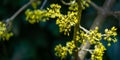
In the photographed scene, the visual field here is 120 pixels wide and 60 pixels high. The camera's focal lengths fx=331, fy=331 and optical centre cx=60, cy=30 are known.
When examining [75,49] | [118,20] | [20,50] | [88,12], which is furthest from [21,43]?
[75,49]

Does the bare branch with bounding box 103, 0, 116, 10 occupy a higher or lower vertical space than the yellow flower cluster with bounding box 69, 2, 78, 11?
higher

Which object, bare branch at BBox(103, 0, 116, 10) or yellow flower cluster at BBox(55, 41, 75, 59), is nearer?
yellow flower cluster at BBox(55, 41, 75, 59)

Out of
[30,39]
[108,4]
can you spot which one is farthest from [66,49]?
[30,39]

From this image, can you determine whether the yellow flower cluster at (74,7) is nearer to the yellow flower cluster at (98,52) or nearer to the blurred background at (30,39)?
the yellow flower cluster at (98,52)

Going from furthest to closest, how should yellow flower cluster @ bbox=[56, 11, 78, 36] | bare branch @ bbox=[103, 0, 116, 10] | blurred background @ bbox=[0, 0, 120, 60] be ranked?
blurred background @ bbox=[0, 0, 120, 60]
bare branch @ bbox=[103, 0, 116, 10]
yellow flower cluster @ bbox=[56, 11, 78, 36]

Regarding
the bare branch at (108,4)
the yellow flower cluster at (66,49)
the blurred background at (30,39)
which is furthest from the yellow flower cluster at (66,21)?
the blurred background at (30,39)

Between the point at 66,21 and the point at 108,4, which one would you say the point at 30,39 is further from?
the point at 66,21

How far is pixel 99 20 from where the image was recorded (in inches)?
50.5

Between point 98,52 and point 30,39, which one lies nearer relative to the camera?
point 98,52

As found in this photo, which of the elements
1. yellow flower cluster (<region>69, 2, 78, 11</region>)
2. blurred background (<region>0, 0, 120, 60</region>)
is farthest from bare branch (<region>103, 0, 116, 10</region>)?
yellow flower cluster (<region>69, 2, 78, 11</region>)

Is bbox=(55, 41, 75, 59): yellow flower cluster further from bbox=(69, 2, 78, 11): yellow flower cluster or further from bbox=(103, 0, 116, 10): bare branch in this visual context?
bbox=(103, 0, 116, 10): bare branch

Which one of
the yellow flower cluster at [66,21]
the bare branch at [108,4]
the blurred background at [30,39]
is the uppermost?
the bare branch at [108,4]

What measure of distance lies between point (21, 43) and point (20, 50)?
0.11 feet

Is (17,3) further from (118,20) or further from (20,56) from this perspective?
(118,20)
